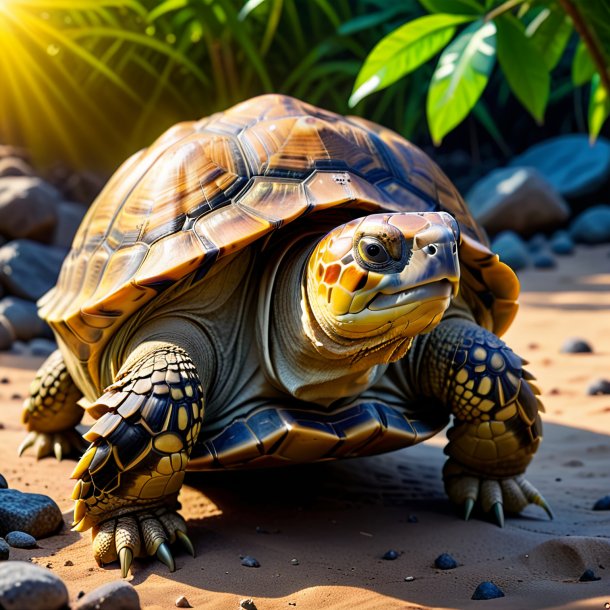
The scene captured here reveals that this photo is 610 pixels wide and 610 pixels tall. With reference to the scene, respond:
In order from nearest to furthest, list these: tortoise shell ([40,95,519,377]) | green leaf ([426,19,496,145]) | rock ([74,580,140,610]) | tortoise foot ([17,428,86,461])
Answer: rock ([74,580,140,610]) < green leaf ([426,19,496,145]) < tortoise shell ([40,95,519,377]) < tortoise foot ([17,428,86,461])

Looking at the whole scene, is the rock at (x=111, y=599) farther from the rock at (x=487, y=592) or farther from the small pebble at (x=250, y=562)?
the rock at (x=487, y=592)

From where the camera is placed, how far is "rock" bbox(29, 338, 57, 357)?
554 cm

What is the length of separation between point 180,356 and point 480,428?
1022 mm

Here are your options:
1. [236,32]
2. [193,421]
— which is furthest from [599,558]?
[236,32]

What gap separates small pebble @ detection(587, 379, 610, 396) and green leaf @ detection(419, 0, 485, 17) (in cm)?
276

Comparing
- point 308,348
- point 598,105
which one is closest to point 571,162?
point 308,348

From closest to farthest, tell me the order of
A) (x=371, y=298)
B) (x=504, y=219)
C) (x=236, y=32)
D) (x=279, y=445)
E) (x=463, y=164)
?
(x=371, y=298) < (x=279, y=445) < (x=236, y=32) < (x=504, y=219) < (x=463, y=164)

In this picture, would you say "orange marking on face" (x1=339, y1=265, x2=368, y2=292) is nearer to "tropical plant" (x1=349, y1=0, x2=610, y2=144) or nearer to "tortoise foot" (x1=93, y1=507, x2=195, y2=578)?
"tropical plant" (x1=349, y1=0, x2=610, y2=144)

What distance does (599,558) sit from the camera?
86.4 inches

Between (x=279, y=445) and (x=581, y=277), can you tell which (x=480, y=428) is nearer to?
(x=279, y=445)

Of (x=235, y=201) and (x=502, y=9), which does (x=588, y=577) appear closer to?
(x=502, y=9)

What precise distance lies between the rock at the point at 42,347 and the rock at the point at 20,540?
333 centimetres

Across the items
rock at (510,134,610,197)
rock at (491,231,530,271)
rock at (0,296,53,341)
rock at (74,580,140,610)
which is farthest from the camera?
rock at (510,134,610,197)

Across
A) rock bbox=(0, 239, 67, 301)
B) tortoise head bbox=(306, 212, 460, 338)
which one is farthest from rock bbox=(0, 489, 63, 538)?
rock bbox=(0, 239, 67, 301)
